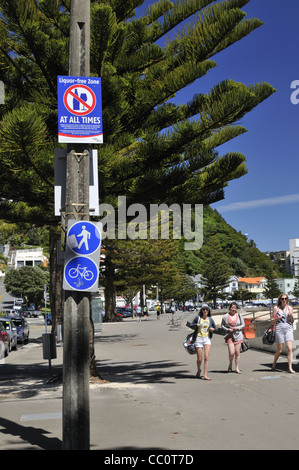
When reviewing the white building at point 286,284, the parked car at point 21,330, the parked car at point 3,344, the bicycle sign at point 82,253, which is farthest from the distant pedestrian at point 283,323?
the white building at point 286,284

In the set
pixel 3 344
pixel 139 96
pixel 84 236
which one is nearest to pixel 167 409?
pixel 84 236

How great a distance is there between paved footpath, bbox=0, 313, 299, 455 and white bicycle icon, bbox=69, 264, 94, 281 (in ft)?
6.12

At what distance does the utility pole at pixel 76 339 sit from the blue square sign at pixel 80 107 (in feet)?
0.48

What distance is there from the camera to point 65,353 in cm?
543

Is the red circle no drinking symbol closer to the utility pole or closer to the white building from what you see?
the utility pole

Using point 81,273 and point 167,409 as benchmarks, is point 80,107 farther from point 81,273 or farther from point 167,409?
point 167,409

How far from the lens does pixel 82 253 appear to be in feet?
18.3

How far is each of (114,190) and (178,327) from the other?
2281 cm

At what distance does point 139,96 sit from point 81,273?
6.33m

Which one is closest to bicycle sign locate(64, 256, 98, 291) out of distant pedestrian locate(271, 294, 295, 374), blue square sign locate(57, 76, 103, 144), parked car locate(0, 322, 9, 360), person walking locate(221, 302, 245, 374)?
blue square sign locate(57, 76, 103, 144)

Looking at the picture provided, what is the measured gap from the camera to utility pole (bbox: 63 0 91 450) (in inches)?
209

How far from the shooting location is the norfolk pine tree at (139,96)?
10.1 meters
